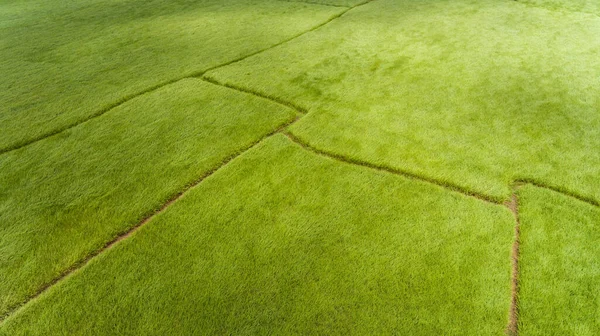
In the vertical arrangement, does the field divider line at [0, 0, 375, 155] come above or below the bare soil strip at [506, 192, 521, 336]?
above

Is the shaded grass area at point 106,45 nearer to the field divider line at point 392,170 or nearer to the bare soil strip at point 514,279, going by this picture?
the field divider line at point 392,170

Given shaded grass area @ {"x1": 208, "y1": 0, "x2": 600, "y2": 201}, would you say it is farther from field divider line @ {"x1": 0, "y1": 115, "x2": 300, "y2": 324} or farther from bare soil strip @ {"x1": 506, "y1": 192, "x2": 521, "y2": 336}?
field divider line @ {"x1": 0, "y1": 115, "x2": 300, "y2": 324}

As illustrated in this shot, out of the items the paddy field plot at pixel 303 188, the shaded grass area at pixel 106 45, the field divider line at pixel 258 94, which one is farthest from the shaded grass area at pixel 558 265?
the shaded grass area at pixel 106 45

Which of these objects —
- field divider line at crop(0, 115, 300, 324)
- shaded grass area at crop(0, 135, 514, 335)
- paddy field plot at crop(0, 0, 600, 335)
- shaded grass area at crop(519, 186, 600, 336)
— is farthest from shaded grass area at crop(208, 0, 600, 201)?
field divider line at crop(0, 115, 300, 324)

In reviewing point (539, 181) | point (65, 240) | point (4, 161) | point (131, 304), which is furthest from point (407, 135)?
point (4, 161)

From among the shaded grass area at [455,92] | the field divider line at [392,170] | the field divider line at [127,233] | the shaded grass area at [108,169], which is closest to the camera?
the field divider line at [127,233]

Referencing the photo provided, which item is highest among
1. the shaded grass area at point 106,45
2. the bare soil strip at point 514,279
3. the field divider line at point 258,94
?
the shaded grass area at point 106,45
